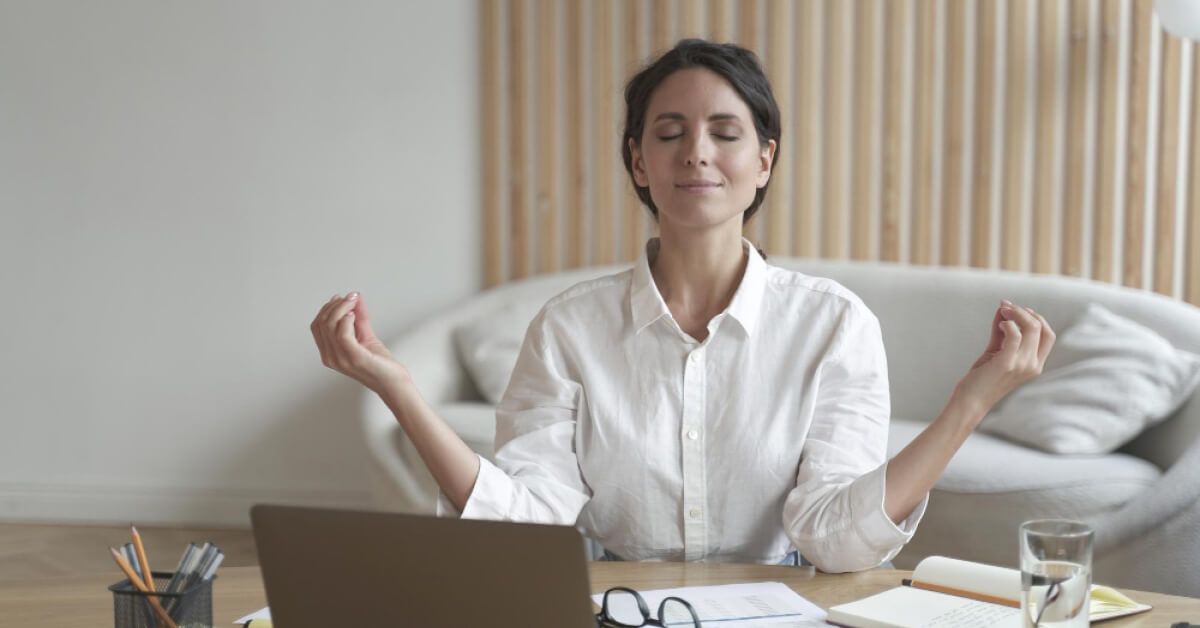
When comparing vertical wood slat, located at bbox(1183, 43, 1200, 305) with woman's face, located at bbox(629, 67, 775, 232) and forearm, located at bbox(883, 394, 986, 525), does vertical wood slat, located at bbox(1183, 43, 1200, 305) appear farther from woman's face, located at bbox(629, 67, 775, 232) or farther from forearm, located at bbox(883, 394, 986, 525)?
forearm, located at bbox(883, 394, 986, 525)

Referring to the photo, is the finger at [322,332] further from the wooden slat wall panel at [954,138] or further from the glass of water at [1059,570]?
the wooden slat wall panel at [954,138]

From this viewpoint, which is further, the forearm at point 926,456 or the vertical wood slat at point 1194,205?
the vertical wood slat at point 1194,205

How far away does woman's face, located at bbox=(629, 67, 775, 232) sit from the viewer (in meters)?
1.73

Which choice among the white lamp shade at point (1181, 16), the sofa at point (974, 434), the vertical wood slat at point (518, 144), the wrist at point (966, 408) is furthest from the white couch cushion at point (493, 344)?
the wrist at point (966, 408)

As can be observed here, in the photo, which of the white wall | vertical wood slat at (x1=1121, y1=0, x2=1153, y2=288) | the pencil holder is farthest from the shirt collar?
the white wall

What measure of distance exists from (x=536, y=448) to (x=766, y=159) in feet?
1.81

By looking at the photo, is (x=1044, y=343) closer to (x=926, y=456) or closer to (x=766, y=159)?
(x=926, y=456)

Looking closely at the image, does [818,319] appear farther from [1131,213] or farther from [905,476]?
[1131,213]

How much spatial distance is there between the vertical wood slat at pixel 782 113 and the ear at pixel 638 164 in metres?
1.86

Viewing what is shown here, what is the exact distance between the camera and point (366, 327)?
1.46 m

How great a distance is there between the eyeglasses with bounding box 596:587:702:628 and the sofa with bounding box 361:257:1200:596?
1733mm

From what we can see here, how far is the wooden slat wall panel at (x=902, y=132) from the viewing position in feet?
11.6

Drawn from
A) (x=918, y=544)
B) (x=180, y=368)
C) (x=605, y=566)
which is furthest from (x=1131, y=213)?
(x=180, y=368)

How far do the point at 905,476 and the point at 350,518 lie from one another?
0.80 meters
